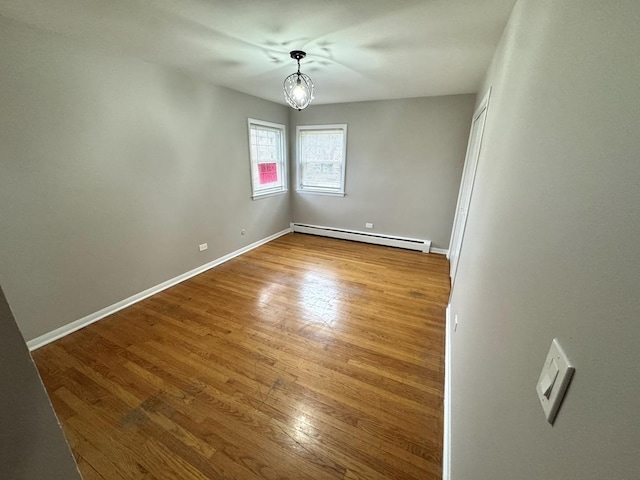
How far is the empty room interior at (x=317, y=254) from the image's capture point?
1.44ft

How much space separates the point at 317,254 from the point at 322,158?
1.83m

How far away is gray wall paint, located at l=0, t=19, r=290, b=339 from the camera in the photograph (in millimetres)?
1852

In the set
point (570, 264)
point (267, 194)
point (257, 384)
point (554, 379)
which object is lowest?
point (257, 384)

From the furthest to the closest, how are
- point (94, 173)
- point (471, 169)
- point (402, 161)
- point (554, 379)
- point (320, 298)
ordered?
point (402, 161), point (320, 298), point (471, 169), point (94, 173), point (554, 379)

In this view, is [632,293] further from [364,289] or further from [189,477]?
[364,289]

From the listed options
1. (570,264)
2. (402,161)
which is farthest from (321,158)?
(570,264)

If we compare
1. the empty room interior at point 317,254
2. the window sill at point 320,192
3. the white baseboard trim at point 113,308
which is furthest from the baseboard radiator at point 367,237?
the white baseboard trim at point 113,308

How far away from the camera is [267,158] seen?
4461 mm

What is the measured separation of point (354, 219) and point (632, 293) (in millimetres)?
4446

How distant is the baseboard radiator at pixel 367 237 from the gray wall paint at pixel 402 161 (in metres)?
0.11

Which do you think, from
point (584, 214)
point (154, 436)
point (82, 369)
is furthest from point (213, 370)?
point (584, 214)

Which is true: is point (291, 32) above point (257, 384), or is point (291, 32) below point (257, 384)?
above

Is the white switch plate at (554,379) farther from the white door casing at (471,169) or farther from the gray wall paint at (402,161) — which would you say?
the gray wall paint at (402,161)

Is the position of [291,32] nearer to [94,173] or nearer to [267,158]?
[94,173]
